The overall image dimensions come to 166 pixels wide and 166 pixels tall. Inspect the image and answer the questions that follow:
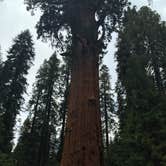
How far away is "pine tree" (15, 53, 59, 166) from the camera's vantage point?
34.1 metres

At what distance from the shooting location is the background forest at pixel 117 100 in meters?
18.8

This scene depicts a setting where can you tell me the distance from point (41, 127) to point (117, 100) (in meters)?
10.1

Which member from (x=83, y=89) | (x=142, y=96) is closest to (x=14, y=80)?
(x=142, y=96)

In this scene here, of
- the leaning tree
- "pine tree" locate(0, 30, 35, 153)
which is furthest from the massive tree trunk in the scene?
"pine tree" locate(0, 30, 35, 153)

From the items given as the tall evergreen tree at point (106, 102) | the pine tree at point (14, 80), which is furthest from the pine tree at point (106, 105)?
the pine tree at point (14, 80)

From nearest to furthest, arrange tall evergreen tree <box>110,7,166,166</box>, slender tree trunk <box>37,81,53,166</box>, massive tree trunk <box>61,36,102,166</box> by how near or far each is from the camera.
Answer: massive tree trunk <box>61,36,102,166</box> → tall evergreen tree <box>110,7,166,166</box> → slender tree trunk <box>37,81,53,166</box>

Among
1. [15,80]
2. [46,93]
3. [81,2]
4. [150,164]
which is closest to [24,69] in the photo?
[15,80]

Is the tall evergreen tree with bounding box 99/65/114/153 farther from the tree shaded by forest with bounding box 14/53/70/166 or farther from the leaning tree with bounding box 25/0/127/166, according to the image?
the leaning tree with bounding box 25/0/127/166

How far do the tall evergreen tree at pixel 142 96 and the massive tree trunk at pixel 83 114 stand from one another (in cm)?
683

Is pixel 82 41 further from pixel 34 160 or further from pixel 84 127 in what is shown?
pixel 34 160

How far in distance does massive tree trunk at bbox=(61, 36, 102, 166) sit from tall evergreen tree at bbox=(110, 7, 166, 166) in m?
6.83

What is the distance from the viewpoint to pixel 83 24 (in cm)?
600

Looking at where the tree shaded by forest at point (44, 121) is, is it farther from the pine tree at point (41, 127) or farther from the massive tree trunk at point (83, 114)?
the massive tree trunk at point (83, 114)

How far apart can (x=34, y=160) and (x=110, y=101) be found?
12120 mm
